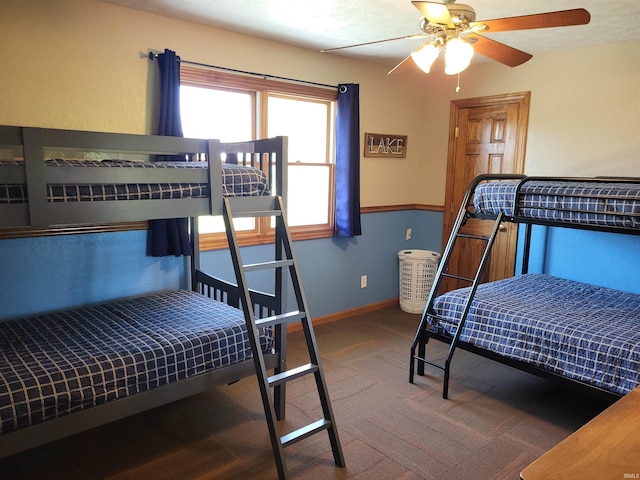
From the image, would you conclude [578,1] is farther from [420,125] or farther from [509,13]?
[420,125]

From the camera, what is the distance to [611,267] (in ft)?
12.0

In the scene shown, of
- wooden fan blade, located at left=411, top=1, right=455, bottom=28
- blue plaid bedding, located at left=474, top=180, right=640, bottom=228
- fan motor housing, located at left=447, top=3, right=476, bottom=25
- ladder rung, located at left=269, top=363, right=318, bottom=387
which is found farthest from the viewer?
blue plaid bedding, located at left=474, top=180, right=640, bottom=228

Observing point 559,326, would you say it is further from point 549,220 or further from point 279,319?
point 279,319

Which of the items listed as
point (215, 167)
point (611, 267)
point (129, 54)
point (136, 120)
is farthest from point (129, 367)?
point (611, 267)

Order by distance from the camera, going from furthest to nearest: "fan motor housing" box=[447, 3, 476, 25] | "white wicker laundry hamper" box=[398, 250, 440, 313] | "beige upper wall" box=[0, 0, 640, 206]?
"white wicker laundry hamper" box=[398, 250, 440, 313] → "beige upper wall" box=[0, 0, 640, 206] → "fan motor housing" box=[447, 3, 476, 25]

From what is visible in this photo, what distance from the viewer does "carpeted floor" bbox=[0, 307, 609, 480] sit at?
7.52 ft

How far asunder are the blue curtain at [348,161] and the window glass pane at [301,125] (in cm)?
16

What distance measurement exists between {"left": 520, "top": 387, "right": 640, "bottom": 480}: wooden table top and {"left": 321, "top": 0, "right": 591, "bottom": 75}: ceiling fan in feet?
5.05

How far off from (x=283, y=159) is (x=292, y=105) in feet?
5.15

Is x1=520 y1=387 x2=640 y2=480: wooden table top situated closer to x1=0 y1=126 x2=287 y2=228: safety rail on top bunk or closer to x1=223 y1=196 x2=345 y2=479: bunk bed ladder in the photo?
x1=223 y1=196 x2=345 y2=479: bunk bed ladder

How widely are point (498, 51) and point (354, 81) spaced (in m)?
1.96

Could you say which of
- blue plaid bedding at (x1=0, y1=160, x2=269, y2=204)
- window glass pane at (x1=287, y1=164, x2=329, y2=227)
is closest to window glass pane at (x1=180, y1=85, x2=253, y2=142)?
window glass pane at (x1=287, y1=164, x2=329, y2=227)

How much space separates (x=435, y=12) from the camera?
2043 mm

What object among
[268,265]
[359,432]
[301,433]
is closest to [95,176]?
[268,265]
